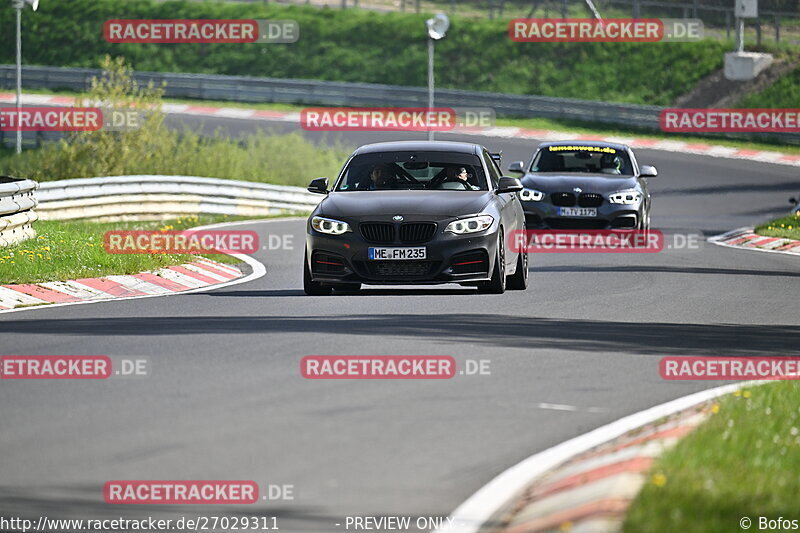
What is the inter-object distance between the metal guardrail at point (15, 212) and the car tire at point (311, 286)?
14.6ft

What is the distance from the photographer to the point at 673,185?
4306 cm

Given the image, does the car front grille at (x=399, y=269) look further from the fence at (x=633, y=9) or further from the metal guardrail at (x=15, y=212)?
the fence at (x=633, y=9)

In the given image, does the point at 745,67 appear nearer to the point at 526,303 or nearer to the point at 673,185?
the point at 673,185

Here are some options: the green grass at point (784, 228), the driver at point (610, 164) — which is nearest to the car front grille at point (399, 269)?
the driver at point (610, 164)

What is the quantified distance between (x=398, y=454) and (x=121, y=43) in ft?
218

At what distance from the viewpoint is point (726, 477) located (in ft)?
24.3

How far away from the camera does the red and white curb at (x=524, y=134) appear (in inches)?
1925

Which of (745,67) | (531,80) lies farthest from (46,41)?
(745,67)

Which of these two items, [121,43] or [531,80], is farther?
[121,43]

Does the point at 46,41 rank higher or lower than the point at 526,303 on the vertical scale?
higher

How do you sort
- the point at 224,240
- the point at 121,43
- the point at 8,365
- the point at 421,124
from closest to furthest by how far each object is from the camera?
1. the point at 8,365
2. the point at 224,240
3. the point at 421,124
4. the point at 121,43

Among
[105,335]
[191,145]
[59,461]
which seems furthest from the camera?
[191,145]

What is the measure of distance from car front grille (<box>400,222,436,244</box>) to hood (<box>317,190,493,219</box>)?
0.36 feet
